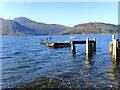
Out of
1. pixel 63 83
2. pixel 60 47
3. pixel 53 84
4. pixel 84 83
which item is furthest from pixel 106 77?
pixel 60 47

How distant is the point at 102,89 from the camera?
10.1 metres

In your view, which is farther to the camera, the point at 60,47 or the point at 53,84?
the point at 60,47

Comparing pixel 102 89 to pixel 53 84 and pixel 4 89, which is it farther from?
pixel 4 89

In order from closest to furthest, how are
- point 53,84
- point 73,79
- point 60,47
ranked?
point 53,84 → point 73,79 → point 60,47

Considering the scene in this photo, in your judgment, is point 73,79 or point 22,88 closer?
point 22,88

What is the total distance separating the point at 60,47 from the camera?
46000 millimetres

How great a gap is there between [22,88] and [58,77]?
3792mm

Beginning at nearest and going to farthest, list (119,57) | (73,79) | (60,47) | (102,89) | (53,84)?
(102,89) < (53,84) < (73,79) < (119,57) < (60,47)

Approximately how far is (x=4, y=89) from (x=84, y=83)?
6444 mm

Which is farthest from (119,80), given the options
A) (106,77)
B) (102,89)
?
(102,89)

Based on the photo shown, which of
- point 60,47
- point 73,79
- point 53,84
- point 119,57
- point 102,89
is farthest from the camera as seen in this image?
point 60,47

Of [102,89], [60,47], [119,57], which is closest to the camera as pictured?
[102,89]

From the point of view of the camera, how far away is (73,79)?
12.6 m

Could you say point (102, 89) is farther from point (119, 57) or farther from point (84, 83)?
point (119, 57)
